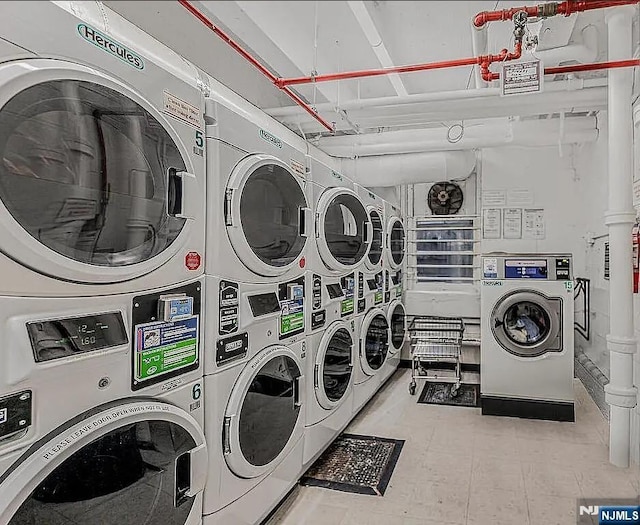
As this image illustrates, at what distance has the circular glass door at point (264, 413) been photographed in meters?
1.84

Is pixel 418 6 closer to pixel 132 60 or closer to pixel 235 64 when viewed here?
pixel 132 60

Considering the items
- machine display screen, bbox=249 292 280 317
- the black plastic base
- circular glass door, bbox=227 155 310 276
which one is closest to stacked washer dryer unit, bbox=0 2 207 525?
circular glass door, bbox=227 155 310 276

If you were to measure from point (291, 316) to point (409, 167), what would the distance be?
2797 mm

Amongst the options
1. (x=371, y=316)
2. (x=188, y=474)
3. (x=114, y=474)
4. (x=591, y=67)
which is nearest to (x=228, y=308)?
(x=188, y=474)

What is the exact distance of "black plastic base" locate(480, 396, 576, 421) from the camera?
12.1ft

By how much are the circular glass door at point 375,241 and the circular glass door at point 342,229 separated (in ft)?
0.48

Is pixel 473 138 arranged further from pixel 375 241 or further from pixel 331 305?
pixel 331 305

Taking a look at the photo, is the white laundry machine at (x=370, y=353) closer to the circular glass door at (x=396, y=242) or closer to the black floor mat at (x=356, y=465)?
the black floor mat at (x=356, y=465)

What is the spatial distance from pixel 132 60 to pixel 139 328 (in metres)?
0.74

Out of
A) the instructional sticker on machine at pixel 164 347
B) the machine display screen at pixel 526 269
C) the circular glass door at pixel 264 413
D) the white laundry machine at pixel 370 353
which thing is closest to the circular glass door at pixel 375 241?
the white laundry machine at pixel 370 353

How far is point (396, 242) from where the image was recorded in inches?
190

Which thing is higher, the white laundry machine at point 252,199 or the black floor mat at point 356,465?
the white laundry machine at point 252,199

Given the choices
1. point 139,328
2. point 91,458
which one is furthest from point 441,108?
point 91,458

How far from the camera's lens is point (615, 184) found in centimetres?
279
